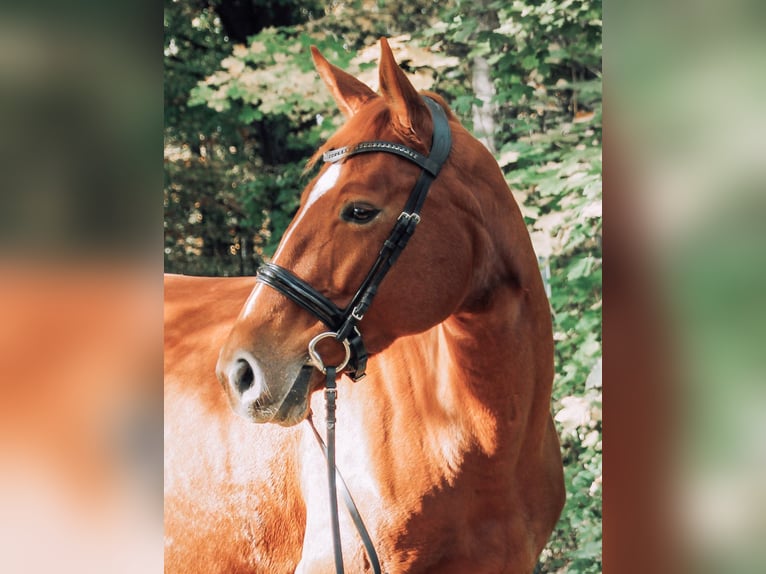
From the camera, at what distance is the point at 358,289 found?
62.0 inches

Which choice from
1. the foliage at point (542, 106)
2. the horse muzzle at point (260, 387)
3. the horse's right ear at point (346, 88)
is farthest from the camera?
the foliage at point (542, 106)

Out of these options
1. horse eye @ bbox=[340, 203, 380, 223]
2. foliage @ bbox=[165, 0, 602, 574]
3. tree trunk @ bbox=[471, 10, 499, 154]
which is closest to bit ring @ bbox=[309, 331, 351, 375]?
horse eye @ bbox=[340, 203, 380, 223]

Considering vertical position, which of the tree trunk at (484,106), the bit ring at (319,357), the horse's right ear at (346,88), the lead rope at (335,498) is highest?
the tree trunk at (484,106)

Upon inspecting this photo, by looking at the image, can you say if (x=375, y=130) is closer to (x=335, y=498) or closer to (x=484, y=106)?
(x=335, y=498)

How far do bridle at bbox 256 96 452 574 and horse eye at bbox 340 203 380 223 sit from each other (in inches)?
2.5

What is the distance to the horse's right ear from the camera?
1.87 metres

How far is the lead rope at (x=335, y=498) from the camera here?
5.20ft

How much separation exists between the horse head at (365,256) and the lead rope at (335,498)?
5cm

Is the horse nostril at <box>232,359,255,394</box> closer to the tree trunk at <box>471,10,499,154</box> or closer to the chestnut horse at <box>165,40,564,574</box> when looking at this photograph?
the chestnut horse at <box>165,40,564,574</box>

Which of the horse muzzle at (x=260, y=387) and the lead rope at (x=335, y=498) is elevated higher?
the horse muzzle at (x=260, y=387)

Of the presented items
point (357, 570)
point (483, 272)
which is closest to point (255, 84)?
point (483, 272)

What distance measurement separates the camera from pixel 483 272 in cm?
170
